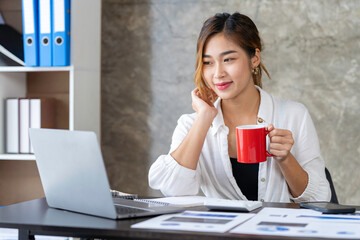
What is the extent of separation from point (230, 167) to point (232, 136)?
0.51 ft

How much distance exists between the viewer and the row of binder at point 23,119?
9.20 ft

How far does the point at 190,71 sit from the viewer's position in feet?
9.77

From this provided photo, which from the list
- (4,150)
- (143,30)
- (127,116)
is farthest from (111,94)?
(4,150)

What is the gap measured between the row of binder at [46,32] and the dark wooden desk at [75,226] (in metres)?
1.45

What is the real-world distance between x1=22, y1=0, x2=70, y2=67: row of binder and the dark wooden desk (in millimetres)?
1454

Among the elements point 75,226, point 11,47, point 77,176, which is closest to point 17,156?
point 11,47

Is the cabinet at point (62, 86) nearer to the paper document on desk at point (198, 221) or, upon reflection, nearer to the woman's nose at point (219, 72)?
the woman's nose at point (219, 72)

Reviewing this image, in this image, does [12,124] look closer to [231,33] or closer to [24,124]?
[24,124]

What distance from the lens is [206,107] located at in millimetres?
1957

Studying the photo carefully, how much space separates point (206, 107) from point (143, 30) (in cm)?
124

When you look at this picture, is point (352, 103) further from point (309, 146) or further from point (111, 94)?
point (111, 94)

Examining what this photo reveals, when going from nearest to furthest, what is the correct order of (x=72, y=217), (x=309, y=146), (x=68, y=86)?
(x=72, y=217) → (x=309, y=146) → (x=68, y=86)

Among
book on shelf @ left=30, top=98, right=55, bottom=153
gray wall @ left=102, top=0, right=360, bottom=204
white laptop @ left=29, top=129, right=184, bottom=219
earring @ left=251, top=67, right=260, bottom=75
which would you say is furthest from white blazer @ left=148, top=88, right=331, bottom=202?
book on shelf @ left=30, top=98, right=55, bottom=153

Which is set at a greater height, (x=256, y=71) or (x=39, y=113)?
(x=256, y=71)
